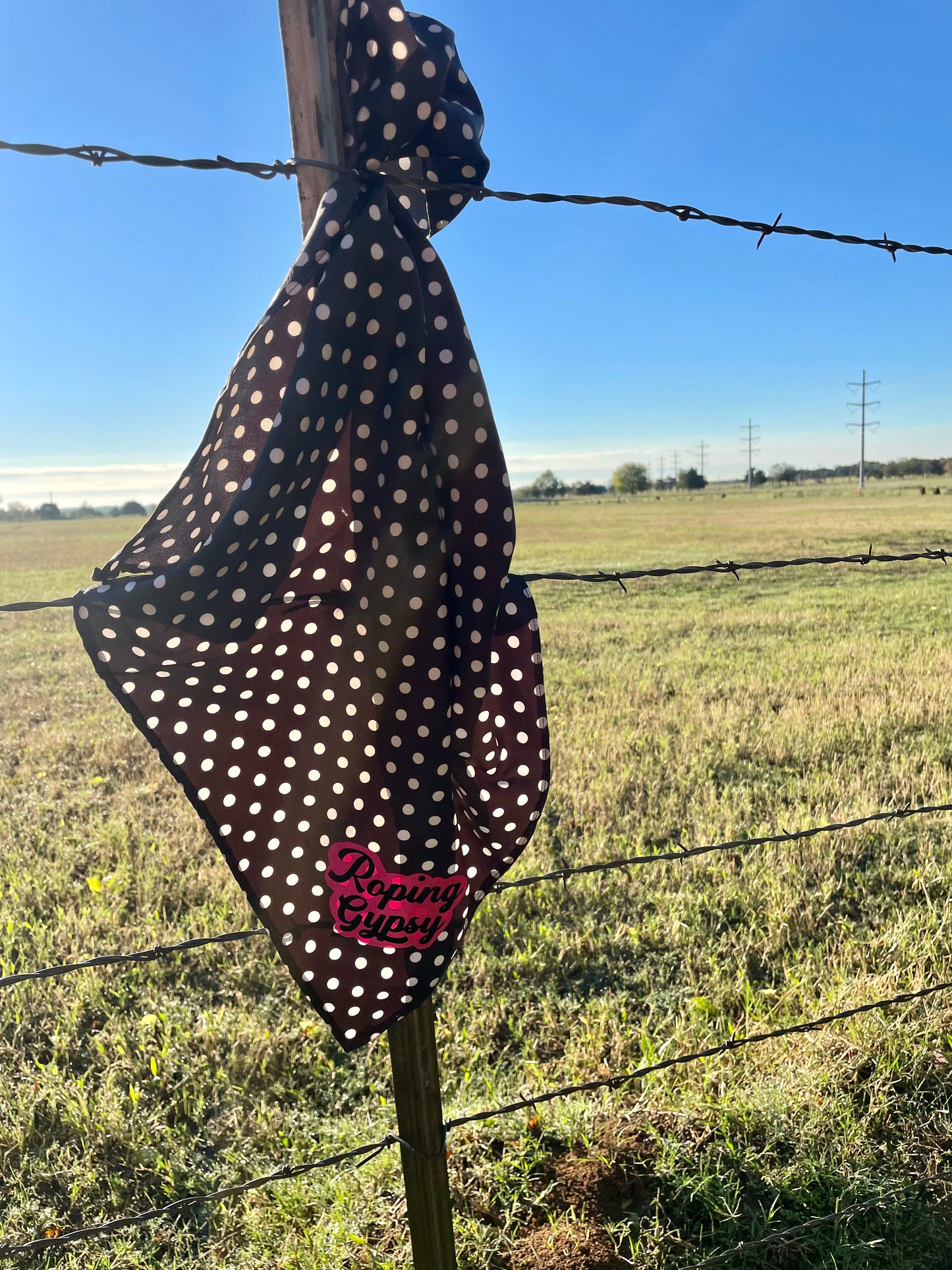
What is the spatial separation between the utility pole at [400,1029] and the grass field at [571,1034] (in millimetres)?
473

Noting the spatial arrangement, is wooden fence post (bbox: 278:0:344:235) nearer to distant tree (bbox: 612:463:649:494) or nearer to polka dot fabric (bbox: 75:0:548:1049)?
polka dot fabric (bbox: 75:0:548:1049)

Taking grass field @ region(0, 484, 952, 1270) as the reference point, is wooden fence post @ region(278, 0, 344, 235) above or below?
above

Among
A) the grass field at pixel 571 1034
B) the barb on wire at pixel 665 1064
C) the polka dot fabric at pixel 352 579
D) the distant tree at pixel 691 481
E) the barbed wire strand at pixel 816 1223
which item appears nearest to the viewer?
the polka dot fabric at pixel 352 579

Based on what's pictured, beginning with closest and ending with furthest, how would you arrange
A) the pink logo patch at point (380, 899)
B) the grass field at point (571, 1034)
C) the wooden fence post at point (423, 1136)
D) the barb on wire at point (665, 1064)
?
the pink logo patch at point (380, 899) < the wooden fence post at point (423, 1136) < the barb on wire at point (665, 1064) < the grass field at point (571, 1034)

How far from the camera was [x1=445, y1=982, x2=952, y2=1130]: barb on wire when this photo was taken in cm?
171

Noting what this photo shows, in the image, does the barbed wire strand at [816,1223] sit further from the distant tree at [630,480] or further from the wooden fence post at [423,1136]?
the distant tree at [630,480]

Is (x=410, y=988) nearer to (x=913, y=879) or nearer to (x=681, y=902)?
(x=681, y=902)

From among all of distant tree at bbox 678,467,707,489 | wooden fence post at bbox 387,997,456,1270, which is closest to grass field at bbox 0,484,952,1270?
wooden fence post at bbox 387,997,456,1270

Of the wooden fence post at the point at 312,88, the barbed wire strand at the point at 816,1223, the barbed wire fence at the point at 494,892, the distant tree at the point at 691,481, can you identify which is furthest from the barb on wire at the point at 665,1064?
the distant tree at the point at 691,481

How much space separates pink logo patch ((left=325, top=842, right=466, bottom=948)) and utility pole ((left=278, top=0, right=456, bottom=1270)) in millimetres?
177

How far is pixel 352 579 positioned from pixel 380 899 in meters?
0.50

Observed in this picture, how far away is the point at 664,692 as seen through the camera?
23.2 feet

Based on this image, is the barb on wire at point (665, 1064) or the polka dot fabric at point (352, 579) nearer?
the polka dot fabric at point (352, 579)

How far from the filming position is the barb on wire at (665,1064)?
1.71 meters
